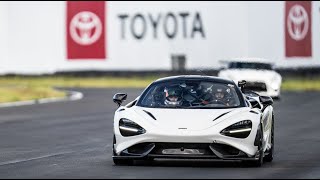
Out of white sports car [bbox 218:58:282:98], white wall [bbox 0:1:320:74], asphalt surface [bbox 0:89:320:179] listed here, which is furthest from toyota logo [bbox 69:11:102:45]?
asphalt surface [bbox 0:89:320:179]

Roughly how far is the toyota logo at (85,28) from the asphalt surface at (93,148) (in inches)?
629

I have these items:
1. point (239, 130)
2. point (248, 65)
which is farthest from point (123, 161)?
point (248, 65)

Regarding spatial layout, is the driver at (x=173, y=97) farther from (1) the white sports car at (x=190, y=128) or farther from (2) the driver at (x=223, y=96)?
(2) the driver at (x=223, y=96)

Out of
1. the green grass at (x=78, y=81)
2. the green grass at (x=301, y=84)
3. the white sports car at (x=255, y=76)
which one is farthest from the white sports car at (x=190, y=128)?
the green grass at (x=301, y=84)

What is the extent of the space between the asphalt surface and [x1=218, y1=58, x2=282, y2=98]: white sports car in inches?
119

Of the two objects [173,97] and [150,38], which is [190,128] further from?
[150,38]

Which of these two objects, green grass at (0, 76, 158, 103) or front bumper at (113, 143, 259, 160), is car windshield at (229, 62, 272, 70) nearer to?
green grass at (0, 76, 158, 103)

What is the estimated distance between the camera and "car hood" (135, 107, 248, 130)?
15922 mm

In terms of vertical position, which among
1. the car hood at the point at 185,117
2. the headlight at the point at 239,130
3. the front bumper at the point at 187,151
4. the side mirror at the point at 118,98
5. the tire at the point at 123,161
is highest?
the side mirror at the point at 118,98

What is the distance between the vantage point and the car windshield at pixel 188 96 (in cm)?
1686

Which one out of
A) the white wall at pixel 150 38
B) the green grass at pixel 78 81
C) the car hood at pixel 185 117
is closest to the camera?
the car hood at pixel 185 117

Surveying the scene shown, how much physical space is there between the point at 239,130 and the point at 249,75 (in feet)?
78.7

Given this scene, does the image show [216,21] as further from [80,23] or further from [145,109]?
[145,109]

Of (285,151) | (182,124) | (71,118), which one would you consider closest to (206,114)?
(182,124)
